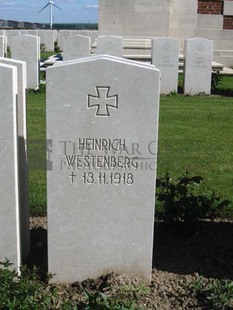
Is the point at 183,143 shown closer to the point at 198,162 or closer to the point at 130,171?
the point at 198,162

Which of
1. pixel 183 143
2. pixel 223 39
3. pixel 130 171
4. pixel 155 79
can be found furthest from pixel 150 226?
pixel 223 39

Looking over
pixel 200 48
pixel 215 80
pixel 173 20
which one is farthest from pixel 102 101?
pixel 173 20

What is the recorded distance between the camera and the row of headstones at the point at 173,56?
13.2 meters

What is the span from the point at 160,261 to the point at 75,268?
2.38ft

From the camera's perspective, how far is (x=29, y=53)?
13.5m

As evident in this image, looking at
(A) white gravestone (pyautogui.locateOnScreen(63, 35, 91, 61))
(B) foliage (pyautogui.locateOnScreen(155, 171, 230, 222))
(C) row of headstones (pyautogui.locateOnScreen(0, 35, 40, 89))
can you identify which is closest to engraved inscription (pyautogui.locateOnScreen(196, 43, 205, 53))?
(A) white gravestone (pyautogui.locateOnScreen(63, 35, 91, 61))

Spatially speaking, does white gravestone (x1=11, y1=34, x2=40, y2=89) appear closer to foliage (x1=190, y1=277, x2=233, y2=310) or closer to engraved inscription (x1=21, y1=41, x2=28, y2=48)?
engraved inscription (x1=21, y1=41, x2=28, y2=48)

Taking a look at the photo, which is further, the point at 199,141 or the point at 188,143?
the point at 199,141

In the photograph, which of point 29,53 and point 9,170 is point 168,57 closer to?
point 29,53

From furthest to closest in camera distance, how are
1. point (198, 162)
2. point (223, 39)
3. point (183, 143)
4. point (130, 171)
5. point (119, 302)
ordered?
1. point (223, 39)
2. point (183, 143)
3. point (198, 162)
4. point (130, 171)
5. point (119, 302)

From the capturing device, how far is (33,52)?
13445 millimetres

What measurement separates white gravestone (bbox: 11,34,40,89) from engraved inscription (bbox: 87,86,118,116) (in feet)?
33.5

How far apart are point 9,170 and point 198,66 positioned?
1061 cm

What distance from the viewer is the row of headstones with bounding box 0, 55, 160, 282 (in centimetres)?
333
